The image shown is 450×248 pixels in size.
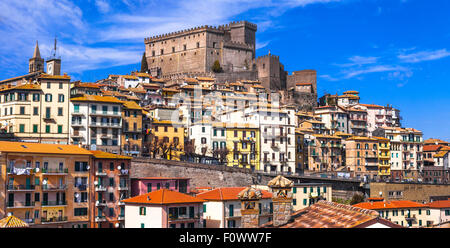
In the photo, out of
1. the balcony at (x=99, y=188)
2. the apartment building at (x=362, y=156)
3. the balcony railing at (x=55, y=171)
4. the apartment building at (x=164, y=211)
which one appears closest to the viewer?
the apartment building at (x=164, y=211)

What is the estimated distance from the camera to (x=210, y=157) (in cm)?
6931

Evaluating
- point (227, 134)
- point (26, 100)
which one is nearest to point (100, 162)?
point (26, 100)

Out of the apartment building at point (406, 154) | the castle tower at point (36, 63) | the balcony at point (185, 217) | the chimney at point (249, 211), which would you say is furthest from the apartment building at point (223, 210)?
the castle tower at point (36, 63)

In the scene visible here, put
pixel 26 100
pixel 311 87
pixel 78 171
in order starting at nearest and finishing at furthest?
pixel 78 171, pixel 26 100, pixel 311 87

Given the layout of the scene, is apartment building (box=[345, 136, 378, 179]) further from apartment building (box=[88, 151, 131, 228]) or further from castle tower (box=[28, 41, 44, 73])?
castle tower (box=[28, 41, 44, 73])

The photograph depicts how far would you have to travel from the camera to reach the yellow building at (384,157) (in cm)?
8988

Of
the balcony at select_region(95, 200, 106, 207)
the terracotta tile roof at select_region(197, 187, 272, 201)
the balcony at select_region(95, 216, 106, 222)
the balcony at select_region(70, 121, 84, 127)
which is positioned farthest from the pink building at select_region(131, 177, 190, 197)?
the balcony at select_region(70, 121, 84, 127)

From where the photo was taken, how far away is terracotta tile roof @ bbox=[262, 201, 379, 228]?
18794 millimetres

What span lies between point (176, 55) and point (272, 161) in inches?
2703

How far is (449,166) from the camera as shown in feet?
324

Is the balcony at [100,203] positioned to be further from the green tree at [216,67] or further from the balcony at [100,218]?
the green tree at [216,67]

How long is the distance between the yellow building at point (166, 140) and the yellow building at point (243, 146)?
6634 mm

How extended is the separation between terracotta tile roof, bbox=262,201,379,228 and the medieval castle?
94312 millimetres
